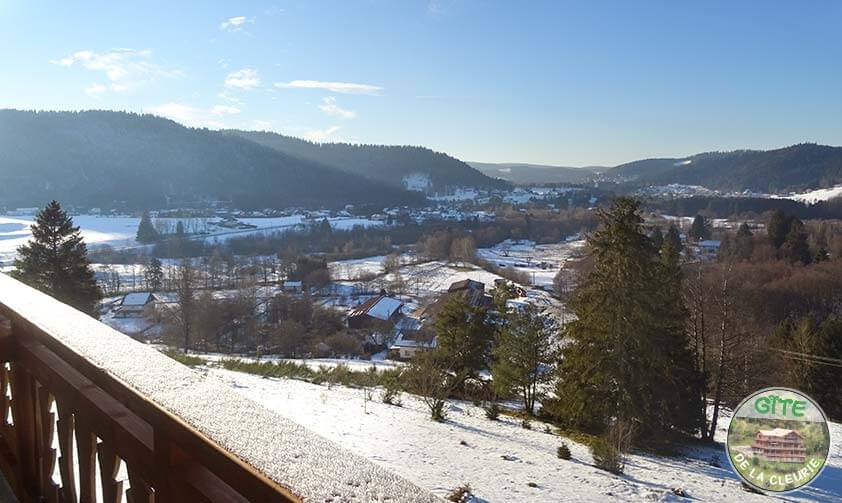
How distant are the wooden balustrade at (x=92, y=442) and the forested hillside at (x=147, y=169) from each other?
294 ft

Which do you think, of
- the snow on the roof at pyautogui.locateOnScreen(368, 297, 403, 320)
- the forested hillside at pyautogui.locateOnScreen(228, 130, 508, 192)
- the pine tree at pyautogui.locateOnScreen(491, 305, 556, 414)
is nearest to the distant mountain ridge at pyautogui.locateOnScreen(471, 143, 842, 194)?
the forested hillside at pyautogui.locateOnScreen(228, 130, 508, 192)

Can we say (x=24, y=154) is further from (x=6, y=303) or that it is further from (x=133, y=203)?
(x=6, y=303)

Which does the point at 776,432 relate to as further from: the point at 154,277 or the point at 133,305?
the point at 154,277

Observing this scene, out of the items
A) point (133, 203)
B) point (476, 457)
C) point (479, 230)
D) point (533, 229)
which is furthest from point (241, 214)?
point (476, 457)

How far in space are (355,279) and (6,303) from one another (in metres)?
51.8

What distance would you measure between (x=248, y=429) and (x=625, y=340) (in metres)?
12.3

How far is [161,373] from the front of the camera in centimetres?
100

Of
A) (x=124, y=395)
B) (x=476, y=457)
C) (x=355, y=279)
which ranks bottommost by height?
(x=355, y=279)

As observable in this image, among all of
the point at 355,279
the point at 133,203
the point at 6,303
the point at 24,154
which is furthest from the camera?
the point at 133,203

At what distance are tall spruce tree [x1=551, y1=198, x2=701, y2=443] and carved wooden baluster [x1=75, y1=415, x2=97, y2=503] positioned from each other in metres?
11.9

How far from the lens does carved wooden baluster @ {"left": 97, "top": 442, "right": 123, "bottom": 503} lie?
1.10 metres

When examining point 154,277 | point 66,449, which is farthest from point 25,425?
point 154,277

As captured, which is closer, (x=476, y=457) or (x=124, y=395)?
(x=124, y=395)

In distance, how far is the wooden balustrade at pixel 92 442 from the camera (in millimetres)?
767
